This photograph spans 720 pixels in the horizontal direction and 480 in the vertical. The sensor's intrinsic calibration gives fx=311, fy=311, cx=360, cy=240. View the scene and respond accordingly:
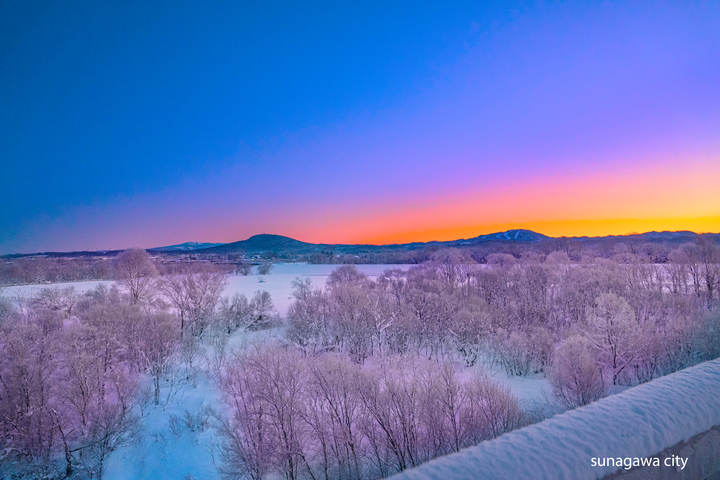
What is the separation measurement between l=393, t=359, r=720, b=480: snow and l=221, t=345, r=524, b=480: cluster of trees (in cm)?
1539

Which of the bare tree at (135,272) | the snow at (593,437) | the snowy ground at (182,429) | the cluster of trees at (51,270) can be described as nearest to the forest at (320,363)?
the bare tree at (135,272)

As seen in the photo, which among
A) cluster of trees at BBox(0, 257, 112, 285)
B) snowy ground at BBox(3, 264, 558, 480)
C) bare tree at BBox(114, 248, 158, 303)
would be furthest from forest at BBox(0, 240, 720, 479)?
cluster of trees at BBox(0, 257, 112, 285)

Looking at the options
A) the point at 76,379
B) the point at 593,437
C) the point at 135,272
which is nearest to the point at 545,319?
the point at 593,437

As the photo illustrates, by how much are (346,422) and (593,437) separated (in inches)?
692

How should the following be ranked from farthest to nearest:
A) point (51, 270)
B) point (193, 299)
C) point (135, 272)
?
1. point (51, 270)
2. point (135, 272)
3. point (193, 299)

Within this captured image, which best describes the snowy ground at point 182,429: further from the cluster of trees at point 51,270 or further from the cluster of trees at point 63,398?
the cluster of trees at point 51,270

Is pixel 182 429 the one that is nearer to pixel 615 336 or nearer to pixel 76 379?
pixel 76 379

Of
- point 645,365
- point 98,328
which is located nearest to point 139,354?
point 98,328

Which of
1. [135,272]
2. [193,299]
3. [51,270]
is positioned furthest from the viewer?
[51,270]

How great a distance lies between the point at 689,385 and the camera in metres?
3.69

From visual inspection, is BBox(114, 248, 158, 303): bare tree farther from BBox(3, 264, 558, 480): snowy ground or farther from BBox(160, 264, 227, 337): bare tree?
BBox(3, 264, 558, 480): snowy ground

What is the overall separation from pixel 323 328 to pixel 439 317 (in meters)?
14.7

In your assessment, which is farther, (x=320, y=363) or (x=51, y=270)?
(x=51, y=270)

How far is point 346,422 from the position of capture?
59.0ft
